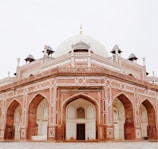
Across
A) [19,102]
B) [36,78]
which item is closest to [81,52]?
[36,78]

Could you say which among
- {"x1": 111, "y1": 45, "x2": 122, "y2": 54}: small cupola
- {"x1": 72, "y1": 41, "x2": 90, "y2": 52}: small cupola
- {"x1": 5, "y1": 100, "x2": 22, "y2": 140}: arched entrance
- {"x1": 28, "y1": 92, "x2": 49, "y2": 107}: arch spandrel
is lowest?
{"x1": 5, "y1": 100, "x2": 22, "y2": 140}: arched entrance

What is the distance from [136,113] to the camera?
19094 mm

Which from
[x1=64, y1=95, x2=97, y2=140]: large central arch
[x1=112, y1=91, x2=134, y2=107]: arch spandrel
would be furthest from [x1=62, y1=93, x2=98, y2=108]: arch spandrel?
[x1=112, y1=91, x2=134, y2=107]: arch spandrel

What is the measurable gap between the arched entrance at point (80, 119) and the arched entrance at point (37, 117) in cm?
228

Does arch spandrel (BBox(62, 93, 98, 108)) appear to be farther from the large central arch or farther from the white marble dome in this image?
the white marble dome

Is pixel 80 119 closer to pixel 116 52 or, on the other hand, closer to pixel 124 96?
pixel 124 96

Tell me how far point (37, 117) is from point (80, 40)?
10.7 meters

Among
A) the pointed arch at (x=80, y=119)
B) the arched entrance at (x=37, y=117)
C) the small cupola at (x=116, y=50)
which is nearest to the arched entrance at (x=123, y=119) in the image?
the pointed arch at (x=80, y=119)

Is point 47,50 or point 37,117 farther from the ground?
point 47,50

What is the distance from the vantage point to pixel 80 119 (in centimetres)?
1866

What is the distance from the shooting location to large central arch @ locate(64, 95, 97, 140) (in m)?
18.0

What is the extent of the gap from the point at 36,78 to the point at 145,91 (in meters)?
9.29

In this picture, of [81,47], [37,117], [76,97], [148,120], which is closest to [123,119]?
[148,120]

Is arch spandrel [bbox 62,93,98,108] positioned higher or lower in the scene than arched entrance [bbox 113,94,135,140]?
higher
